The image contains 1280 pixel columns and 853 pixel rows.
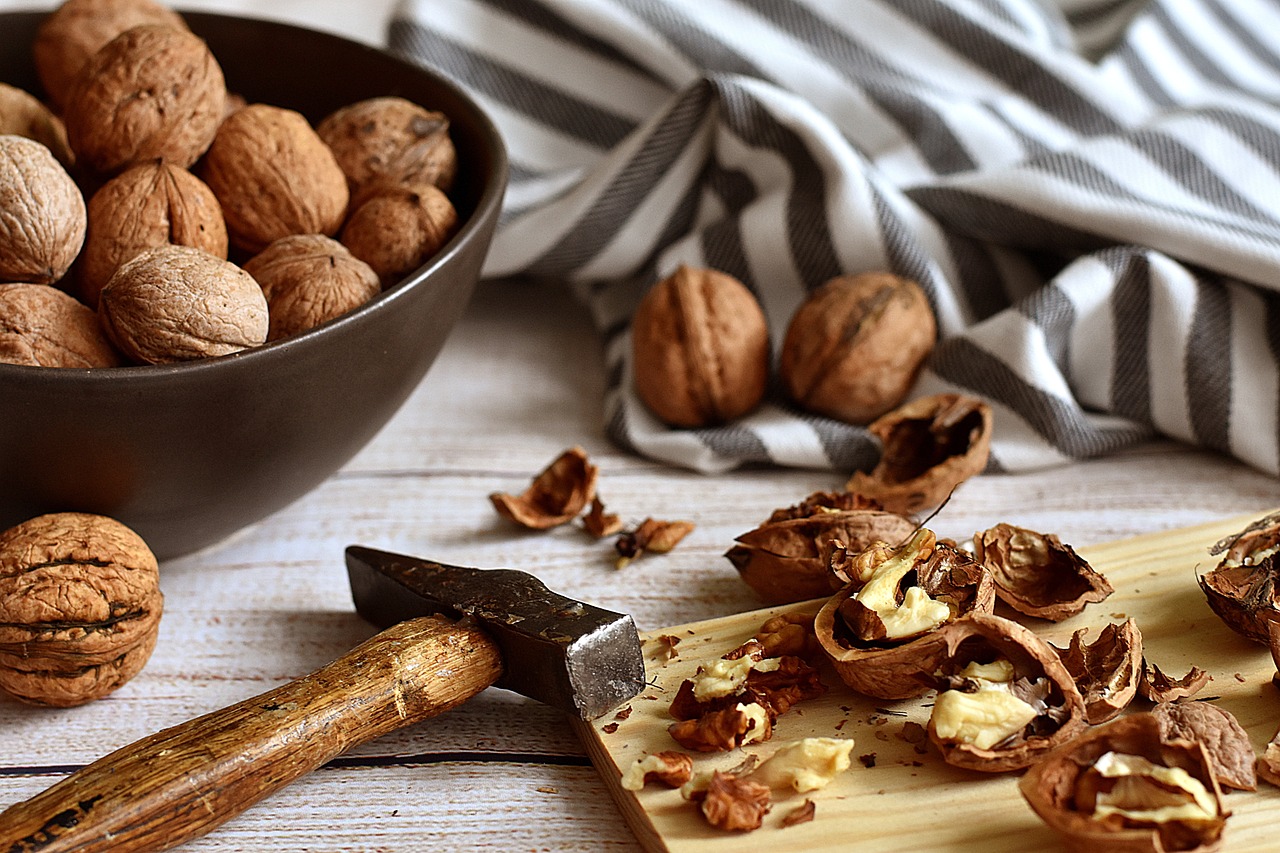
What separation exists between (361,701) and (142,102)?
0.64 metres

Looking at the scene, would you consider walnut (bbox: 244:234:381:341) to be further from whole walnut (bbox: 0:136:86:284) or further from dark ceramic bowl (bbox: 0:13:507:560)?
whole walnut (bbox: 0:136:86:284)

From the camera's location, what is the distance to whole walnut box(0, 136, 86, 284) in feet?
3.55

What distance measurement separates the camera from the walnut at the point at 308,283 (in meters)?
1.14

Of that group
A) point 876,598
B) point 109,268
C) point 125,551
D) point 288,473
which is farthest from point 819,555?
point 109,268

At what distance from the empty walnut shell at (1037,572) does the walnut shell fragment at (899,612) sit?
0.08m

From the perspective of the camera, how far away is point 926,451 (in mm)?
1434

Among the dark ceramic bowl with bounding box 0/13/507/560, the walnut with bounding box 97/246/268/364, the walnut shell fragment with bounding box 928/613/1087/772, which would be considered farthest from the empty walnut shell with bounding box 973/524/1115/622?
the walnut with bounding box 97/246/268/364

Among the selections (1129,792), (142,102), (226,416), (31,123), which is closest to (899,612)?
(1129,792)

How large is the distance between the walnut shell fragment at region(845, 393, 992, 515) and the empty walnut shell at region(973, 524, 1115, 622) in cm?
17

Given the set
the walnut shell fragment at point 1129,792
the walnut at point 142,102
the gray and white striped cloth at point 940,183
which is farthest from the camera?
the gray and white striped cloth at point 940,183

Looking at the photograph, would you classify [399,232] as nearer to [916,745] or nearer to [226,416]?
[226,416]

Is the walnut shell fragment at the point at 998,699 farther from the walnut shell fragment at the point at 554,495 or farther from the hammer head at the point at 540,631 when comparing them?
the walnut shell fragment at the point at 554,495

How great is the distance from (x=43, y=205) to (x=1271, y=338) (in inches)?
52.8

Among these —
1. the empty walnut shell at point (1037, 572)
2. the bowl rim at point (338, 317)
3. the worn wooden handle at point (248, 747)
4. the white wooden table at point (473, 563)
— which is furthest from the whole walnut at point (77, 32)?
the empty walnut shell at point (1037, 572)
